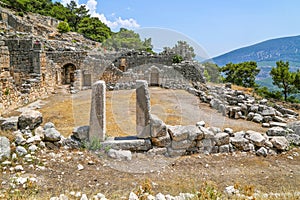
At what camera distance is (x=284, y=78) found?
24.3 m

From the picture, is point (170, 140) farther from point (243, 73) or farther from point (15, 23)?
point (15, 23)

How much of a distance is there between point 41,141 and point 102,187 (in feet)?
9.25

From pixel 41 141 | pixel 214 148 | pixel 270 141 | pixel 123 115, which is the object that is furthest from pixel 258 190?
pixel 123 115

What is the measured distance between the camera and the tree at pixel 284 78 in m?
23.8

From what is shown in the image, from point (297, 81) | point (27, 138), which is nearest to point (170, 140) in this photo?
point (27, 138)

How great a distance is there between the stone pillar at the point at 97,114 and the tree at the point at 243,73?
31305 mm

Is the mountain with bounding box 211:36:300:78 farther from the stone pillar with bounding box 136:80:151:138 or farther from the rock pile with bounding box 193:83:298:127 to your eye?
the stone pillar with bounding box 136:80:151:138

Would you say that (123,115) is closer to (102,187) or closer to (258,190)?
(102,187)

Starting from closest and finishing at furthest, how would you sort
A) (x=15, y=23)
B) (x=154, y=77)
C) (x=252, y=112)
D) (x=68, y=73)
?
(x=252, y=112)
(x=68, y=73)
(x=154, y=77)
(x=15, y=23)

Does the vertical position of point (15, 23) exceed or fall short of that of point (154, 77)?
it exceeds it

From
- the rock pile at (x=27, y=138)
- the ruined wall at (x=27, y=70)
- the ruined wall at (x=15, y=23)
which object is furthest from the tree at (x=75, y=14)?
the rock pile at (x=27, y=138)

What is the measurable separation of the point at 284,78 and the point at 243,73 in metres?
11.0

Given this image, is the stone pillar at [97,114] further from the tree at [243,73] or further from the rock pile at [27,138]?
the tree at [243,73]

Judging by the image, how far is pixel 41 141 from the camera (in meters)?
7.02
